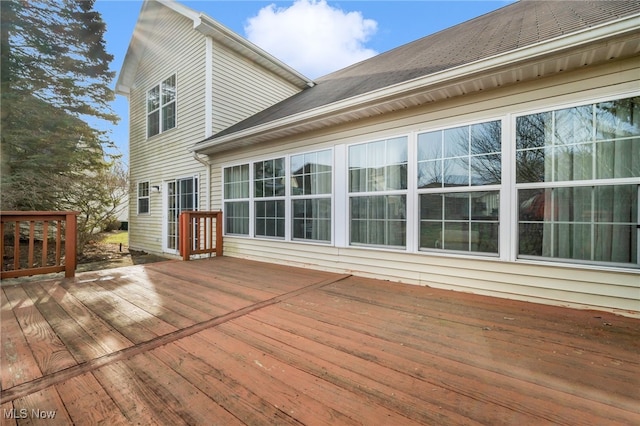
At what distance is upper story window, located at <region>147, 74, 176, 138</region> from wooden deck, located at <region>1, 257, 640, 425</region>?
19.4 feet

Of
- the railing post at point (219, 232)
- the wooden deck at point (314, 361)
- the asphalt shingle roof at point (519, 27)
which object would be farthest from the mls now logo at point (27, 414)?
the railing post at point (219, 232)

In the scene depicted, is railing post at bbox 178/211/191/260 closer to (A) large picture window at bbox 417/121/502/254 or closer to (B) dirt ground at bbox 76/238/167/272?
(B) dirt ground at bbox 76/238/167/272

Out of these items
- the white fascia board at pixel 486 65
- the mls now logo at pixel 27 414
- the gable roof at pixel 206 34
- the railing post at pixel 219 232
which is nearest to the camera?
the mls now logo at pixel 27 414

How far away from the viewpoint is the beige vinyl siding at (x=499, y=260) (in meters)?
2.50

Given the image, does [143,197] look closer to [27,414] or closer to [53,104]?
[53,104]

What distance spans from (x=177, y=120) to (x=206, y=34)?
7.41 feet

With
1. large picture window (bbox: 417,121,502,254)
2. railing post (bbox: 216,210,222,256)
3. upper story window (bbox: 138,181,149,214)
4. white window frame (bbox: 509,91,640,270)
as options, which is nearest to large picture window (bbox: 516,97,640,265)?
white window frame (bbox: 509,91,640,270)

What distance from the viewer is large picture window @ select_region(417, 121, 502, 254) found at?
3.07 m

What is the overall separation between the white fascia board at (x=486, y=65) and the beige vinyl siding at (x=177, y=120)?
→ 12.1 feet

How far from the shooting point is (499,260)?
2.98 metres

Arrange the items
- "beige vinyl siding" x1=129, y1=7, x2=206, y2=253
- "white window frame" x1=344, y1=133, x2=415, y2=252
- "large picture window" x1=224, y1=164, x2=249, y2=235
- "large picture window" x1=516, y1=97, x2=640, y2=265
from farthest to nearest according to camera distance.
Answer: "beige vinyl siding" x1=129, y1=7, x2=206, y2=253
"large picture window" x1=224, y1=164, x2=249, y2=235
"white window frame" x1=344, y1=133, x2=415, y2=252
"large picture window" x1=516, y1=97, x2=640, y2=265

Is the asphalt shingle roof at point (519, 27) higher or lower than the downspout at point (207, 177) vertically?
higher

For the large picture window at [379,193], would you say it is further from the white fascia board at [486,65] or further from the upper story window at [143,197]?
the upper story window at [143,197]

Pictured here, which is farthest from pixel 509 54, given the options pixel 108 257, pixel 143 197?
pixel 108 257
